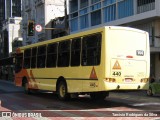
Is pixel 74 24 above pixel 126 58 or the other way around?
above

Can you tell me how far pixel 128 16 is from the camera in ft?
123

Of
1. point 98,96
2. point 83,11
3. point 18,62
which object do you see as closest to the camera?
point 98,96

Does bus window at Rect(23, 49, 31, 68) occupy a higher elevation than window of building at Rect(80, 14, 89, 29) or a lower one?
lower

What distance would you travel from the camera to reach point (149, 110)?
1491 cm

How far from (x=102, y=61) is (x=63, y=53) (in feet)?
12.6

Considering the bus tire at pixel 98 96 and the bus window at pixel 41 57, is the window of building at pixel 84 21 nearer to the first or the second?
the bus window at pixel 41 57

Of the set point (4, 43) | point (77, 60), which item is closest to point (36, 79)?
point (77, 60)

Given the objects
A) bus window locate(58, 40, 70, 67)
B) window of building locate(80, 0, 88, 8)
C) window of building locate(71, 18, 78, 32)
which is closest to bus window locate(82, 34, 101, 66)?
bus window locate(58, 40, 70, 67)

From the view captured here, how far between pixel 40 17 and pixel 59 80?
155ft

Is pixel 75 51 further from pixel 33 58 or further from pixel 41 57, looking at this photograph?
pixel 33 58

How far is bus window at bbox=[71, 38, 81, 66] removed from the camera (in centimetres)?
1750

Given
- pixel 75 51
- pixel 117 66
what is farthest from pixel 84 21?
pixel 117 66

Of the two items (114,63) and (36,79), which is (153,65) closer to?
(36,79)

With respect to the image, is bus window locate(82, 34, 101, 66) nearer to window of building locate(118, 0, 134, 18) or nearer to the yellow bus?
the yellow bus
